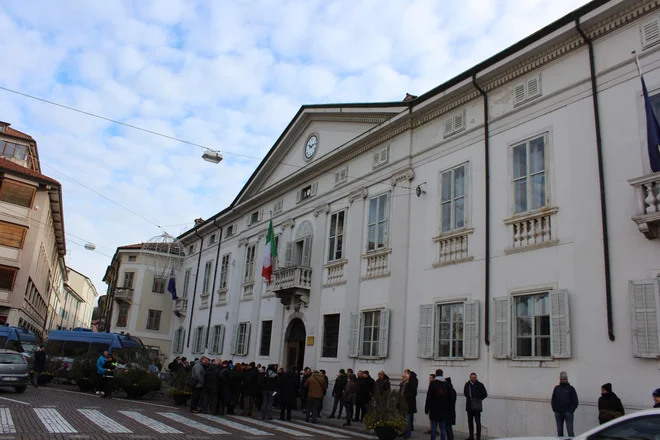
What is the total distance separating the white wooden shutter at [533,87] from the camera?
14.4m

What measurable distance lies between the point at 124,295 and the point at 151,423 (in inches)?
1290

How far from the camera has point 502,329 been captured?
13.6 m

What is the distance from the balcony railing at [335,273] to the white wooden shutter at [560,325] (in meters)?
8.86

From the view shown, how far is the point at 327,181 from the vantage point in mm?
22922

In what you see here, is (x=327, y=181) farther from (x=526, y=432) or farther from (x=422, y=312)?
(x=526, y=432)

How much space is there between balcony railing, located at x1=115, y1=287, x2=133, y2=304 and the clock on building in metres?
24.7

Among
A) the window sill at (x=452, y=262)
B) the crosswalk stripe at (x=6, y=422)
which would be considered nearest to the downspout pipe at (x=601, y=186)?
the window sill at (x=452, y=262)

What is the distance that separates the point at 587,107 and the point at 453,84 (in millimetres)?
4402

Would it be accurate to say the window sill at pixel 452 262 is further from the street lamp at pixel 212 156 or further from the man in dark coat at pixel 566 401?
the street lamp at pixel 212 156

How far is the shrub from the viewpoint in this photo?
12258 millimetres

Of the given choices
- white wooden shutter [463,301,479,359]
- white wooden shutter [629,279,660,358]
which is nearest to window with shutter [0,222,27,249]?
white wooden shutter [463,301,479,359]

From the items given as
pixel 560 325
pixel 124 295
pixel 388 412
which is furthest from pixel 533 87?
pixel 124 295

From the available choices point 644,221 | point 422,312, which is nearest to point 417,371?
point 422,312

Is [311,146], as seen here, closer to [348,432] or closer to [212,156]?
[212,156]
